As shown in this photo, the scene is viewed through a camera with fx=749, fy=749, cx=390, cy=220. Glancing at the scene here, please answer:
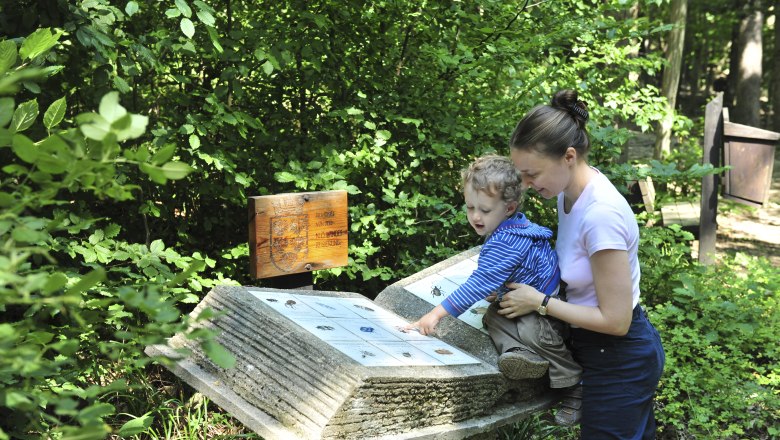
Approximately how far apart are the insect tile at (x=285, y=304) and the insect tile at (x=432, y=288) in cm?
62

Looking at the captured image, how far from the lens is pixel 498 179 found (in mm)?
2855

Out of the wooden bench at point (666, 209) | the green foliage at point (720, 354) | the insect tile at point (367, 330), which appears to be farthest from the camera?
the wooden bench at point (666, 209)

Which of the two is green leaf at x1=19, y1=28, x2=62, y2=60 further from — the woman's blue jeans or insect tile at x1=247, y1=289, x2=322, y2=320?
the woman's blue jeans

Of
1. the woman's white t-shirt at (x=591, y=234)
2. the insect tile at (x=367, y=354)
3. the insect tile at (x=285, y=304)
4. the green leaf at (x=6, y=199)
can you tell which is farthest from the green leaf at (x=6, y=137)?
the woman's white t-shirt at (x=591, y=234)

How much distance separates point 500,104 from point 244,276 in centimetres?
214

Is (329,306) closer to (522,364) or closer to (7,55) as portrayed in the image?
(522,364)

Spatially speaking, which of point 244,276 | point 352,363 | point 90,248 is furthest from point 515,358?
point 244,276

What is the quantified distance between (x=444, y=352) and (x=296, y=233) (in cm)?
105

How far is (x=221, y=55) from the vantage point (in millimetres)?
3996

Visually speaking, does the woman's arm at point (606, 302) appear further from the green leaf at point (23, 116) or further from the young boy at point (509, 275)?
the green leaf at point (23, 116)

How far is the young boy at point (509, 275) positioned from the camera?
277 cm

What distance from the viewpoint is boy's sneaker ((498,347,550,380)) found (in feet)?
8.87

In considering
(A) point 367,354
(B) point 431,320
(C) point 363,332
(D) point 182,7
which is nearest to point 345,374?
(A) point 367,354

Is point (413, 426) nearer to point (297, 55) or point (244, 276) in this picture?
point (244, 276)
